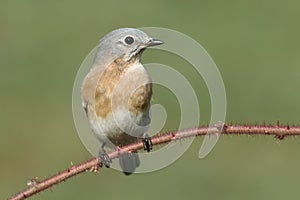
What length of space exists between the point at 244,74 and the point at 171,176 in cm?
381

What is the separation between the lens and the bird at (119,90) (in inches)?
228

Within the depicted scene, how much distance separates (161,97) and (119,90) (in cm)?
775

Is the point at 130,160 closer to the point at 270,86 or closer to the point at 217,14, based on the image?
the point at 270,86

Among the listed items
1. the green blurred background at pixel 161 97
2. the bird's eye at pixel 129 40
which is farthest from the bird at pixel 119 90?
the green blurred background at pixel 161 97

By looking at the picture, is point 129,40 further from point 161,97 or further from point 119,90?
point 161,97

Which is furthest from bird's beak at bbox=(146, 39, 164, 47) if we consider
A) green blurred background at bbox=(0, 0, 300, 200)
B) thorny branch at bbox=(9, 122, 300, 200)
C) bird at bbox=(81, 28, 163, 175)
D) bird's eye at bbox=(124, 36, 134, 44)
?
green blurred background at bbox=(0, 0, 300, 200)

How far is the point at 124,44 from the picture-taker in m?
5.82

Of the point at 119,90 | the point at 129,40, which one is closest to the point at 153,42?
the point at 129,40

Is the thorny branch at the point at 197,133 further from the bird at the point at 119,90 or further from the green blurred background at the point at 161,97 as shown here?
the green blurred background at the point at 161,97

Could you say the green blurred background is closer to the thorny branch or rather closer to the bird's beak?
the bird's beak

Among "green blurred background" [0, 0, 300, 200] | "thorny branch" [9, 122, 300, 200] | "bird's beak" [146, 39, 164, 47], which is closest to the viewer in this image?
"thorny branch" [9, 122, 300, 200]

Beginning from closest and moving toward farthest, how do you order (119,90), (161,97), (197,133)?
(197,133) → (119,90) → (161,97)

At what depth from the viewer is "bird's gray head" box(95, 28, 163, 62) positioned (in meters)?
5.74


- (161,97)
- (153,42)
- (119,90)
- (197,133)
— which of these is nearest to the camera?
(197,133)
